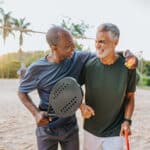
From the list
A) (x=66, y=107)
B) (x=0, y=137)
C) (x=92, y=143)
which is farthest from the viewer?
(x=0, y=137)

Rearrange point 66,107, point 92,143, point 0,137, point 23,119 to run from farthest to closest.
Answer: point 23,119
point 0,137
point 92,143
point 66,107

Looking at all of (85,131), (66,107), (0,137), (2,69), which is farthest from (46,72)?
(2,69)

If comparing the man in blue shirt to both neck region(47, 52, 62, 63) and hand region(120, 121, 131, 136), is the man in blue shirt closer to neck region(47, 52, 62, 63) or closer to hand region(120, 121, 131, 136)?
neck region(47, 52, 62, 63)

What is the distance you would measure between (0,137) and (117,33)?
4.20 meters

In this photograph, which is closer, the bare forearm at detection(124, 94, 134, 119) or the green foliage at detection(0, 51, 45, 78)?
the bare forearm at detection(124, 94, 134, 119)

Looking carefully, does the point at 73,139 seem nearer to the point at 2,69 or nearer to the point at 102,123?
the point at 102,123

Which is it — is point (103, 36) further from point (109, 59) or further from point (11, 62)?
point (11, 62)

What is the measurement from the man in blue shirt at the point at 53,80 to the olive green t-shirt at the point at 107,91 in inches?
4.1

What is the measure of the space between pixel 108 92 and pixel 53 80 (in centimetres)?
36

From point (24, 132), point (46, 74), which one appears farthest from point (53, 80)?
point (24, 132)

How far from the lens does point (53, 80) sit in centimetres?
261

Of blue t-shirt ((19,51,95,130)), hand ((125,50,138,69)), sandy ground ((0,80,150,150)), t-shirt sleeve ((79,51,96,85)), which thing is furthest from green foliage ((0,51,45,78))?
hand ((125,50,138,69))

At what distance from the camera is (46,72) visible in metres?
2.63

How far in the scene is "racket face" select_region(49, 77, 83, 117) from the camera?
7.62ft
